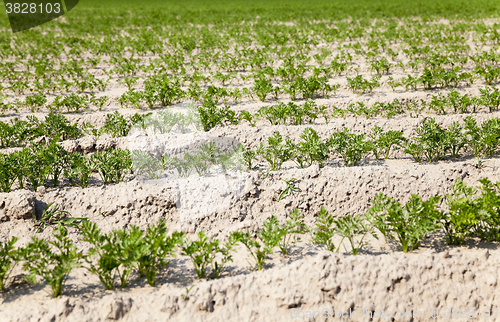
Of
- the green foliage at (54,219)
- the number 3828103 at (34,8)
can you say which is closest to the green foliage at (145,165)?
the green foliage at (54,219)

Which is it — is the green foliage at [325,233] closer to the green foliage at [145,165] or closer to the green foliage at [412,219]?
the green foliage at [412,219]

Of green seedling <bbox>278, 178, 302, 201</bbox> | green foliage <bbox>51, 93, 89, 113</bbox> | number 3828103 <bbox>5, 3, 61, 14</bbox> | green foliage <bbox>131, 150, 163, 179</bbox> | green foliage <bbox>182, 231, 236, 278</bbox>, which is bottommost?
green foliage <bbox>182, 231, 236, 278</bbox>

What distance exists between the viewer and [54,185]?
5.88 m

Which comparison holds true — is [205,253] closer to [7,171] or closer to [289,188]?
[289,188]

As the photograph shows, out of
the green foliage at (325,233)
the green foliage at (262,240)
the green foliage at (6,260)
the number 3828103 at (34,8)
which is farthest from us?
the number 3828103 at (34,8)

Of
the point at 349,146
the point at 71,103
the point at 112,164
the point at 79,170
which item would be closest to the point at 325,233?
the point at 349,146

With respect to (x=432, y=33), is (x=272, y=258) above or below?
below

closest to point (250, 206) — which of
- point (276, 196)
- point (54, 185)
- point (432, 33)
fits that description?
point (276, 196)

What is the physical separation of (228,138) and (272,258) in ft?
10.4

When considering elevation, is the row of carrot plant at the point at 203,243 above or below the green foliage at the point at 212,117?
below

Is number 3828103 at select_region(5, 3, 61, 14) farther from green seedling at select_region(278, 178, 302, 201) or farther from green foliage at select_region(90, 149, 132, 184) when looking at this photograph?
green seedling at select_region(278, 178, 302, 201)

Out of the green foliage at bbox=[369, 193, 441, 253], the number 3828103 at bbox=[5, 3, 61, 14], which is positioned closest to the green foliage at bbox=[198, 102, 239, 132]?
the green foliage at bbox=[369, 193, 441, 253]

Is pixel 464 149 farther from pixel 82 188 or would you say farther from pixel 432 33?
pixel 432 33

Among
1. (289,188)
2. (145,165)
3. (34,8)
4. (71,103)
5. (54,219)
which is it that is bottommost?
(54,219)
